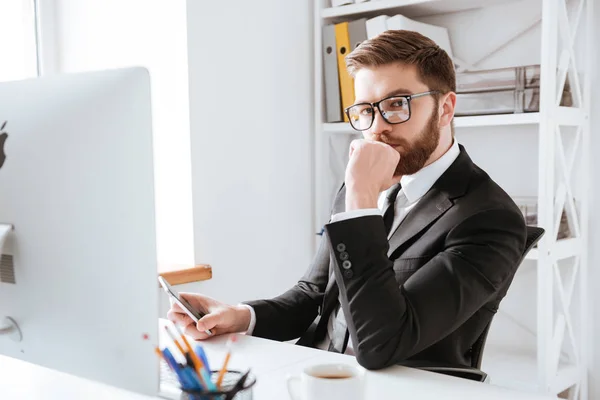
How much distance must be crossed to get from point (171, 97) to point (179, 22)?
0.78 feet

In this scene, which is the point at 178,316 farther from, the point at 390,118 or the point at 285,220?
the point at 285,220

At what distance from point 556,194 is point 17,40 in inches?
74.1

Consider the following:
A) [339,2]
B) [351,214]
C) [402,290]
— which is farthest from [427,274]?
[339,2]

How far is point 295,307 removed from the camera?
5.12ft

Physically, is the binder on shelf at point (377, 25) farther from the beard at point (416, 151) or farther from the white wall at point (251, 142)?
the beard at point (416, 151)

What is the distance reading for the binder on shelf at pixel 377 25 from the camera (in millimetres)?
2324

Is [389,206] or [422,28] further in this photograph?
[422,28]

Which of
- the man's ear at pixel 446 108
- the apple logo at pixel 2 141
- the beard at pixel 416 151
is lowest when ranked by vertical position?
the beard at pixel 416 151

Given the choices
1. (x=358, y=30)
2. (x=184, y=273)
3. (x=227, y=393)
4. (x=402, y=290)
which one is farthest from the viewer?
(x=358, y=30)

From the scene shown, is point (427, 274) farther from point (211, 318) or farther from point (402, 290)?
point (211, 318)

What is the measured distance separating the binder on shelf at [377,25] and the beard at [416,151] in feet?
3.24

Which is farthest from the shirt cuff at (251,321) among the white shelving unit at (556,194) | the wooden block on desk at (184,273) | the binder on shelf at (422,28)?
the binder on shelf at (422,28)

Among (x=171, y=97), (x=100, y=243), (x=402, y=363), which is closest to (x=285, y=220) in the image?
(x=171, y=97)

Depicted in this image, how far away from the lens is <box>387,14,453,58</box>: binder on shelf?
229 cm
